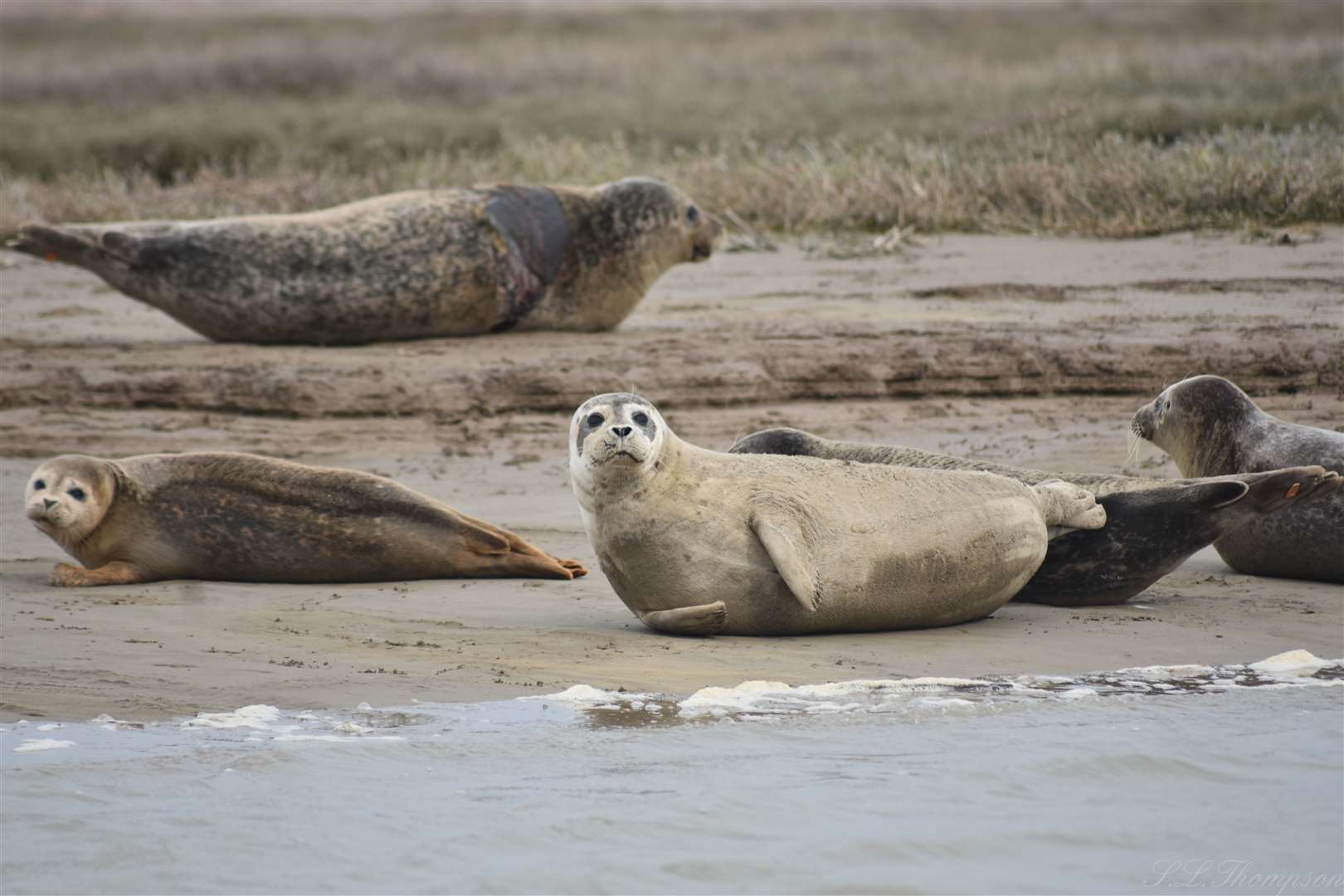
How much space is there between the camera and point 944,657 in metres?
4.91

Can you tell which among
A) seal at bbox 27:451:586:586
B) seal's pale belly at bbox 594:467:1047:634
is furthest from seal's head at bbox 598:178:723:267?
seal's pale belly at bbox 594:467:1047:634

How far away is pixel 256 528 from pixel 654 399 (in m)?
2.62

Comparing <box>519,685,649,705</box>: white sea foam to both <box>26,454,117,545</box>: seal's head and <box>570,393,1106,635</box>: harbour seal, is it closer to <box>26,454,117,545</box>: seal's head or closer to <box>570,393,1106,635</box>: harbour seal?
<box>570,393,1106,635</box>: harbour seal

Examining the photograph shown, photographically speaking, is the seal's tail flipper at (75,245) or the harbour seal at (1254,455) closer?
the harbour seal at (1254,455)

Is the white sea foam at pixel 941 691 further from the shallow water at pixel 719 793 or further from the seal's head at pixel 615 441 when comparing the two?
A: the seal's head at pixel 615 441

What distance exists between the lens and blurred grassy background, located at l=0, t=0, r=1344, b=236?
37.1ft

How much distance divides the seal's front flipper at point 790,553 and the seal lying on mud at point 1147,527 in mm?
910

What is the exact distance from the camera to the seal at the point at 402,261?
30.1 ft

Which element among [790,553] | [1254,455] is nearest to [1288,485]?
[1254,455]

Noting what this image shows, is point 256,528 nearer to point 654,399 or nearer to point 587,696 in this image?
point 587,696

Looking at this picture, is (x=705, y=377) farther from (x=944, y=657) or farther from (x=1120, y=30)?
(x=1120, y=30)

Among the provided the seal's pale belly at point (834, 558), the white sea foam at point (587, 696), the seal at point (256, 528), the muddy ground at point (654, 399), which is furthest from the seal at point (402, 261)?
the white sea foam at point (587, 696)

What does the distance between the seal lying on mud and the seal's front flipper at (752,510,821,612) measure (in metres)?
0.91

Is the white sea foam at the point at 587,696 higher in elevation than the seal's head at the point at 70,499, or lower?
lower
